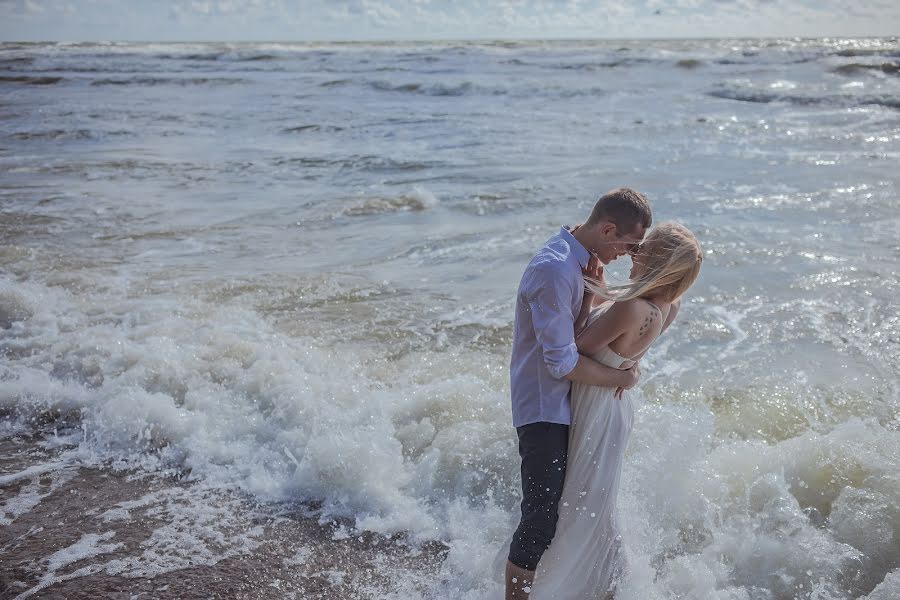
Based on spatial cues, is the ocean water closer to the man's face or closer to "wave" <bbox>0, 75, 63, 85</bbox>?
the man's face

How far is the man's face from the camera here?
10.1ft

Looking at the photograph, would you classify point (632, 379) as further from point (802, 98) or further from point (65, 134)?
point (802, 98)

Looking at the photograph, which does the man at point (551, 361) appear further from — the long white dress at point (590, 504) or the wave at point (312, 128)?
the wave at point (312, 128)

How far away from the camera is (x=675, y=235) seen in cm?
303

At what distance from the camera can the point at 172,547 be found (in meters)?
4.23

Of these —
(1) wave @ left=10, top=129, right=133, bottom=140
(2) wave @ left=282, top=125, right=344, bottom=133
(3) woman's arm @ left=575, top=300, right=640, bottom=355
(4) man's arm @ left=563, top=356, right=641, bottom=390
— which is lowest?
(2) wave @ left=282, top=125, right=344, bottom=133

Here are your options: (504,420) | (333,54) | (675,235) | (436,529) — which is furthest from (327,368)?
(333,54)

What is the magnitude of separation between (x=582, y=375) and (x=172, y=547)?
2554 millimetres

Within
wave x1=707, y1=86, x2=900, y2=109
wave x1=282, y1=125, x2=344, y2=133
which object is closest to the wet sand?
wave x1=282, y1=125, x2=344, y2=133

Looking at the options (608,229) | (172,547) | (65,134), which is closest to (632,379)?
(608,229)

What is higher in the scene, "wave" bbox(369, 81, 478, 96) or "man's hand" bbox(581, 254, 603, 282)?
"man's hand" bbox(581, 254, 603, 282)

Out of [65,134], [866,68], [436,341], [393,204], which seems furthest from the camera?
[866,68]

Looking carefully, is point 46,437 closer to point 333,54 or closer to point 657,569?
point 657,569

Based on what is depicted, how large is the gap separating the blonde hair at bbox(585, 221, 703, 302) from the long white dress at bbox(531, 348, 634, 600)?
10.9 inches
